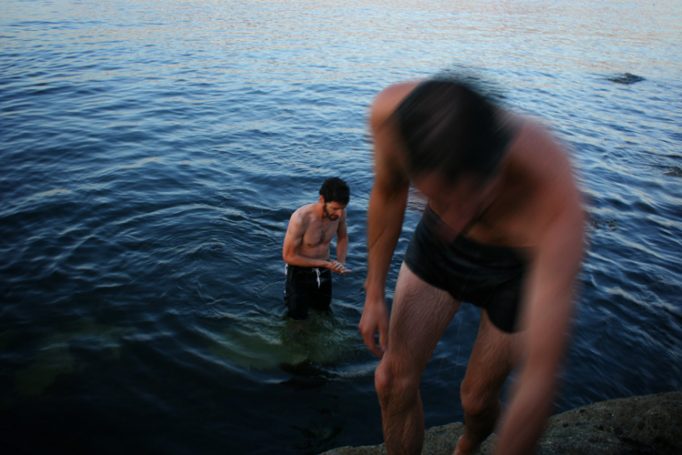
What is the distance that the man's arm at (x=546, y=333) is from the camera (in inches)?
60.1

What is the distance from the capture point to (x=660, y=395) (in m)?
3.91

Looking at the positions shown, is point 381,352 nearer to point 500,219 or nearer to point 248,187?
point 500,219

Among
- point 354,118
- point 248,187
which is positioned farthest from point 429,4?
point 248,187

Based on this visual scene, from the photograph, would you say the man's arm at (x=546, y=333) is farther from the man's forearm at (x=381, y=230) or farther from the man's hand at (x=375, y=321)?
the man's hand at (x=375, y=321)

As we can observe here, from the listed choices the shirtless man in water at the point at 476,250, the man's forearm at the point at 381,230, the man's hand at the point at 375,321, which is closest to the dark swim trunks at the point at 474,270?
the shirtless man in water at the point at 476,250

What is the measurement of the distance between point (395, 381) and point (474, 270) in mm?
745

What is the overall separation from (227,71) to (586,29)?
87.8 feet

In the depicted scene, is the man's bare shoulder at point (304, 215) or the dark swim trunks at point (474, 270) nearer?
the dark swim trunks at point (474, 270)

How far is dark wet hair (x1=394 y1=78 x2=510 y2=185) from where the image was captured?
5.57ft

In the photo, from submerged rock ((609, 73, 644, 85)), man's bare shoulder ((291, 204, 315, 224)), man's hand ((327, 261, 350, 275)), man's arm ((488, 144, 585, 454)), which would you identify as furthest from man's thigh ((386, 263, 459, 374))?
submerged rock ((609, 73, 644, 85))

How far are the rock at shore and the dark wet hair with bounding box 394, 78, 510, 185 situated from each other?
7.75 feet

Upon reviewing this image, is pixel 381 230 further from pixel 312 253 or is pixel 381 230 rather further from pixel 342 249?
pixel 342 249

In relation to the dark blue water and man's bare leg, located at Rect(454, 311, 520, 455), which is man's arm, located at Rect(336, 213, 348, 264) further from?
man's bare leg, located at Rect(454, 311, 520, 455)

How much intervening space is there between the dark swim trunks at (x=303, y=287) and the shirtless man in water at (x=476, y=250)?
2.91 meters
